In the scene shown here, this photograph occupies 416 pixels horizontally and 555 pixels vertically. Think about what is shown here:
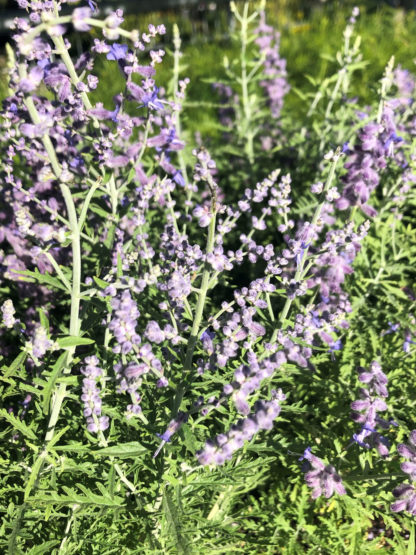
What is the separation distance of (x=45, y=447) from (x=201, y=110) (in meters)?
5.94

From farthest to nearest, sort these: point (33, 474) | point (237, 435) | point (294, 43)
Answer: point (294, 43) → point (33, 474) → point (237, 435)

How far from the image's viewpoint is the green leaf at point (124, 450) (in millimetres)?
1853

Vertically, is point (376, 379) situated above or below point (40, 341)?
below

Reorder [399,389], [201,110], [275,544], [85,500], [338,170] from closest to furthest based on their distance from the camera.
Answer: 1. [85,500]
2. [275,544]
3. [399,389]
4. [338,170]
5. [201,110]

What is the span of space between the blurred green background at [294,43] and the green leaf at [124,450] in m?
4.39

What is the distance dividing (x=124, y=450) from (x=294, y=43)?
908cm

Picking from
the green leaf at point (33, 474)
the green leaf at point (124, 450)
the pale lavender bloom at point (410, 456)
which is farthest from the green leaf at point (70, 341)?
the pale lavender bloom at point (410, 456)

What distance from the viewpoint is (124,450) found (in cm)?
192

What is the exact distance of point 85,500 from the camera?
200cm

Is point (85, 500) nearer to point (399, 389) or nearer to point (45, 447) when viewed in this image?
point (45, 447)

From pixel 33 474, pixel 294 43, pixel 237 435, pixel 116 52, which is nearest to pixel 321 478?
pixel 237 435

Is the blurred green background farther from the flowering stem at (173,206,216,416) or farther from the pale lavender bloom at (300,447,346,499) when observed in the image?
the pale lavender bloom at (300,447,346,499)

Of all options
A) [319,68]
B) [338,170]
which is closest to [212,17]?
[319,68]

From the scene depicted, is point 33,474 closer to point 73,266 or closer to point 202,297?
point 73,266
